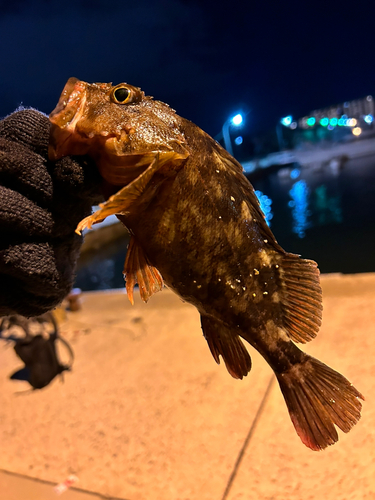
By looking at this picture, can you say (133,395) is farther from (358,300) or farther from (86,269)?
(86,269)

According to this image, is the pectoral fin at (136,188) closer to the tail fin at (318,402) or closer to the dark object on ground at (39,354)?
the tail fin at (318,402)

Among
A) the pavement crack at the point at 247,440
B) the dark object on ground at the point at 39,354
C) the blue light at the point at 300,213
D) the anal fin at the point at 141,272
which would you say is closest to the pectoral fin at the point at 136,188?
the anal fin at the point at 141,272

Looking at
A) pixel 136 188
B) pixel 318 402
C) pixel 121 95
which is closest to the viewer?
pixel 136 188

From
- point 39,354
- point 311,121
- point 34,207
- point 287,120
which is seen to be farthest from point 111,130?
point 287,120

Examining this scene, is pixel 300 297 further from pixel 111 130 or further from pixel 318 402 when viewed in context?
pixel 111 130

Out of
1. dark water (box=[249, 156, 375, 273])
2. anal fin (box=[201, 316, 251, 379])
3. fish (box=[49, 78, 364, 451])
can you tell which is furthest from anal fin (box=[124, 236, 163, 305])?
dark water (box=[249, 156, 375, 273])

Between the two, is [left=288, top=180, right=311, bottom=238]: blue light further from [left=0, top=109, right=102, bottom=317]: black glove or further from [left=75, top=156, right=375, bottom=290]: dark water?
[left=0, top=109, right=102, bottom=317]: black glove
